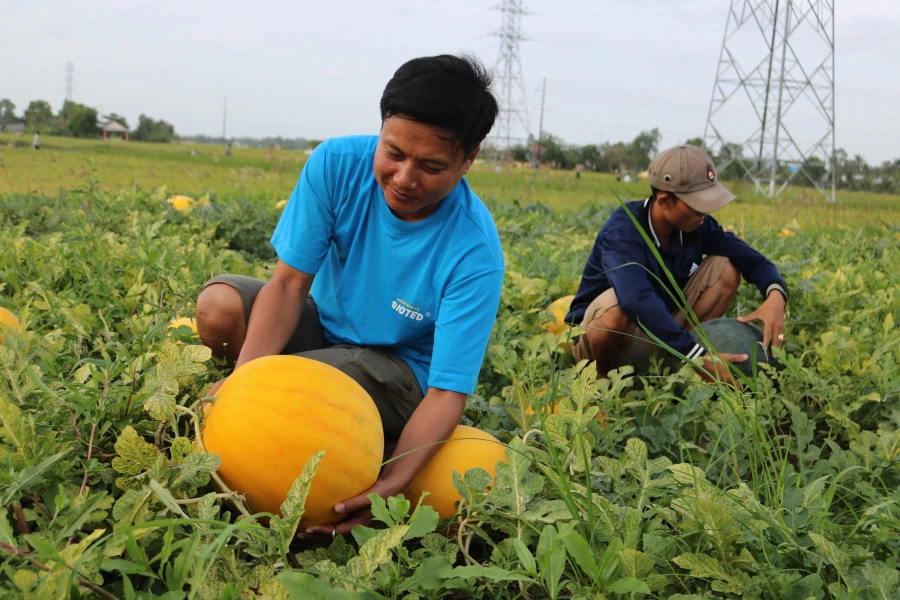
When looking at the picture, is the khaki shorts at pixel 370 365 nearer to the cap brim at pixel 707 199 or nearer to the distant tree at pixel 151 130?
the cap brim at pixel 707 199

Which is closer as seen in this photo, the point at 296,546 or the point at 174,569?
the point at 174,569

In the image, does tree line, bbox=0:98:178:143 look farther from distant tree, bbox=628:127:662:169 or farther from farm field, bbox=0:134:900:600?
farm field, bbox=0:134:900:600

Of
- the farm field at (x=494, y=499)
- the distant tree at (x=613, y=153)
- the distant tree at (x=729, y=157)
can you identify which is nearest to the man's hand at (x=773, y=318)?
the farm field at (x=494, y=499)

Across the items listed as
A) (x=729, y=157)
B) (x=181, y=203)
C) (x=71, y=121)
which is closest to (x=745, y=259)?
(x=181, y=203)

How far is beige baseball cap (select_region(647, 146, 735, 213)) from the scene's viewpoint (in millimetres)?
3182

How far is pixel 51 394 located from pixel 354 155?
1106 mm

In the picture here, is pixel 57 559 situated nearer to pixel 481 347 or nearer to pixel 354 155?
pixel 481 347

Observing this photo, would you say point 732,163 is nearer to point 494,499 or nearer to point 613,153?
point 613,153

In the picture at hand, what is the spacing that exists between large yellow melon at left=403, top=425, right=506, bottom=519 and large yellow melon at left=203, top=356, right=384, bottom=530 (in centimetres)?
18

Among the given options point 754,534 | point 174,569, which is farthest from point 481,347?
Result: point 174,569

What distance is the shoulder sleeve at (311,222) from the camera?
2309 millimetres

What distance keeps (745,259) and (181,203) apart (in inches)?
188

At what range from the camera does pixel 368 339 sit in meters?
2.39

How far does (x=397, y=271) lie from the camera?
2297 mm
